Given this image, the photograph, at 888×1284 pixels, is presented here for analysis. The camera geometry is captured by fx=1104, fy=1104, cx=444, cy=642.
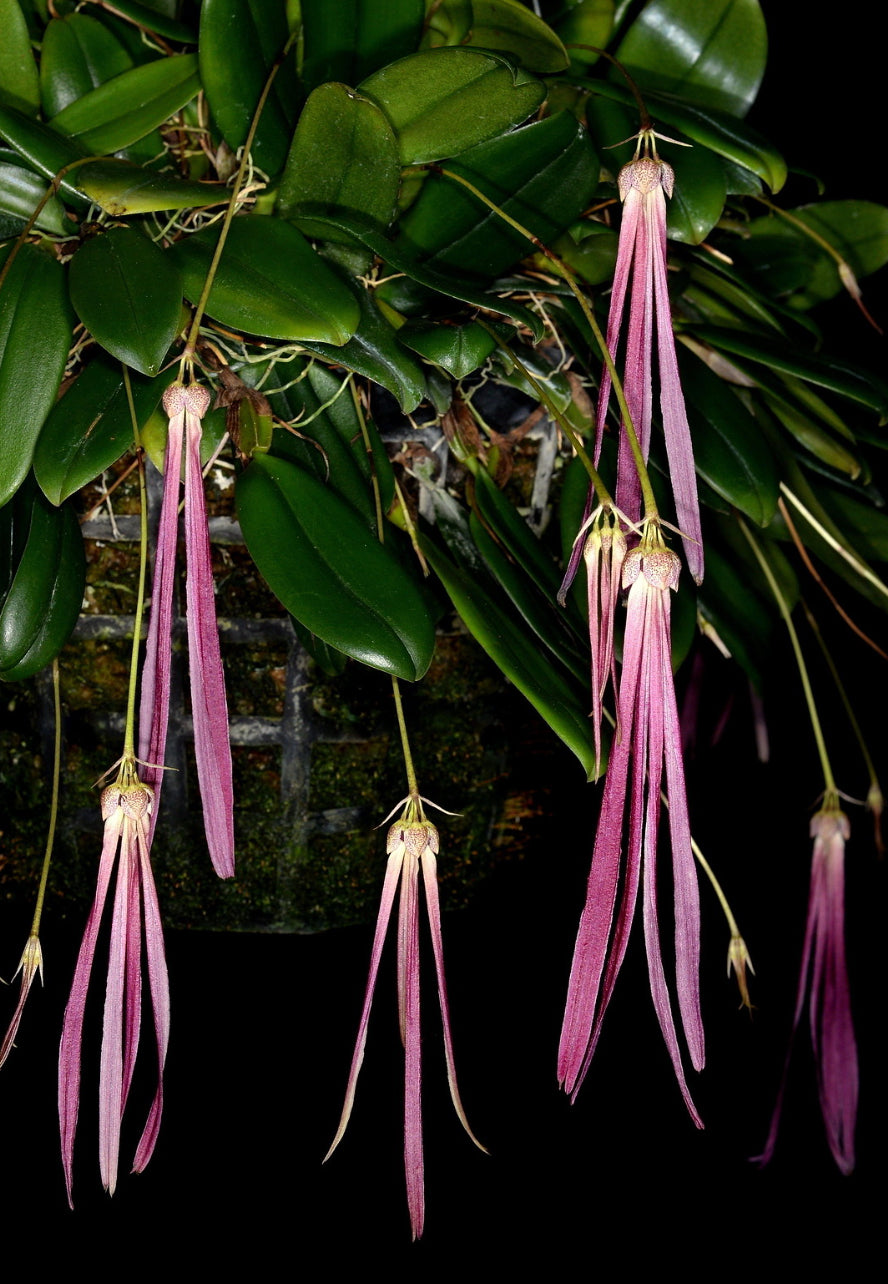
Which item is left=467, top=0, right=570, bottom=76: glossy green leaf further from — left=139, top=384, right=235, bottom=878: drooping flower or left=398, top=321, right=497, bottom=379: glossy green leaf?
left=139, top=384, right=235, bottom=878: drooping flower

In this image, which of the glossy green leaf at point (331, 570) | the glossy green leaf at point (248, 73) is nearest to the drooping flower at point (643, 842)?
the glossy green leaf at point (331, 570)

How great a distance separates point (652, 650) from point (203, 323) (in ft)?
1.03

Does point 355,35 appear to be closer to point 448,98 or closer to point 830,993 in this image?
point 448,98

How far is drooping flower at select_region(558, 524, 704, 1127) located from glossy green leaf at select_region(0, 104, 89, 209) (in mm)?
349

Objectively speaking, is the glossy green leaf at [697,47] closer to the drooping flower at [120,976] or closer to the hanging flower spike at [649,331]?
the hanging flower spike at [649,331]

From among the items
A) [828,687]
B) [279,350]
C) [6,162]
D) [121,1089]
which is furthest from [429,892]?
[828,687]

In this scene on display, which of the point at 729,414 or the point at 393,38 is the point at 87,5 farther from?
the point at 729,414

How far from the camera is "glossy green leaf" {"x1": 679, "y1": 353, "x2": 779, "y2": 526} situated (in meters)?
0.58

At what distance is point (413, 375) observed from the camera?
52 cm

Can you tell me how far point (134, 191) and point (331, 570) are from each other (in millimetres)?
192

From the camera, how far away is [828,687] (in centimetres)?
121

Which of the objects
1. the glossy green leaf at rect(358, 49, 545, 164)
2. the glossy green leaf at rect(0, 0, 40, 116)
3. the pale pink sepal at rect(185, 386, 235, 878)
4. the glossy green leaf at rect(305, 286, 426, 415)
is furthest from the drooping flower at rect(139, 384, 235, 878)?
the glossy green leaf at rect(0, 0, 40, 116)

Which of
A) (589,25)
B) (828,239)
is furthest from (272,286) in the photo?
(828,239)

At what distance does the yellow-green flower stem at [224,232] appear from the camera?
0.42 metres
